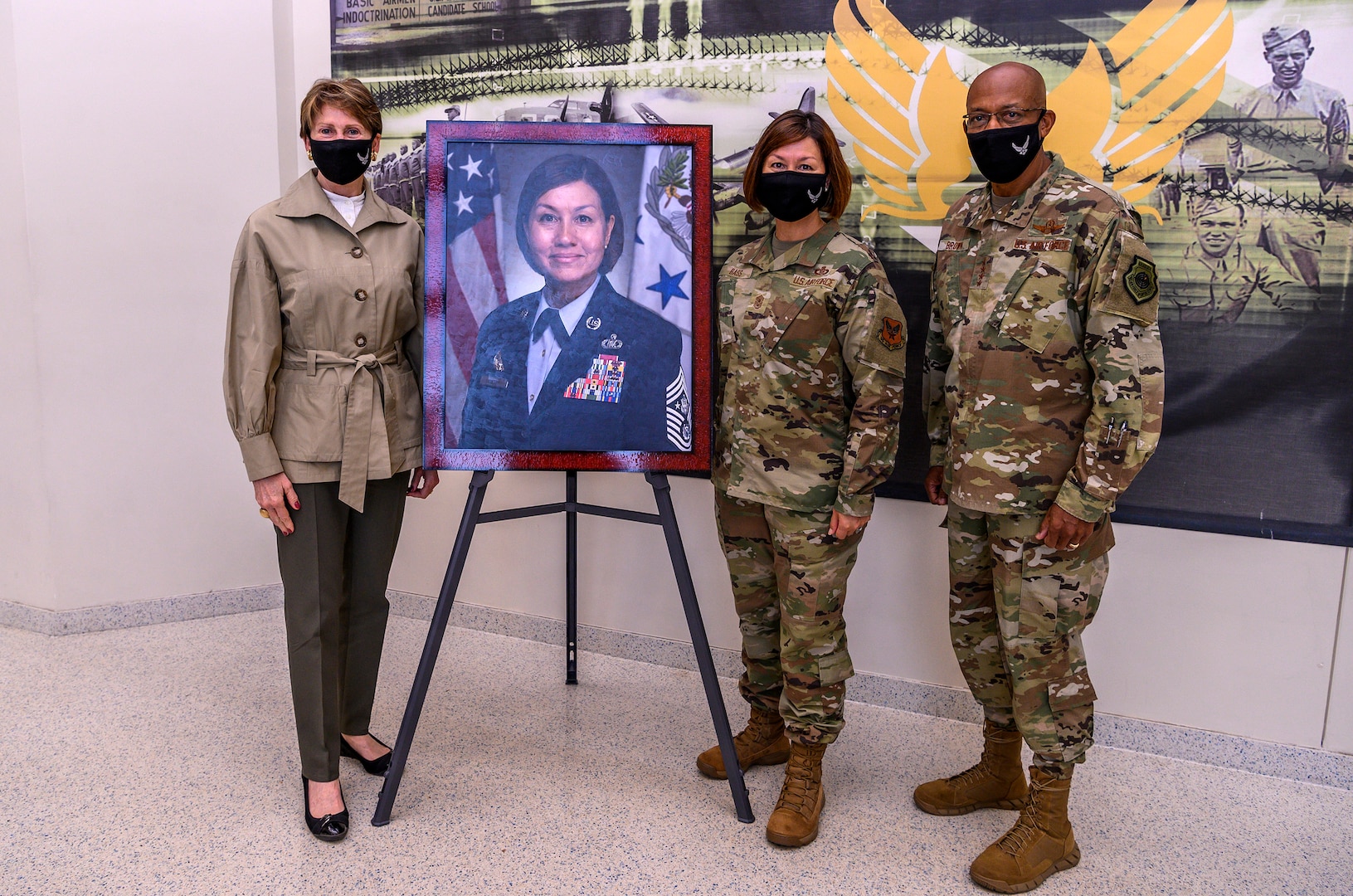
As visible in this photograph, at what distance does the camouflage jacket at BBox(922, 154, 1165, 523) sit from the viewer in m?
1.93

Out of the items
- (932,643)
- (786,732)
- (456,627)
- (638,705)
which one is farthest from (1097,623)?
(456,627)

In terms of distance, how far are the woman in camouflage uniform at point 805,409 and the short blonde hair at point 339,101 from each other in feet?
3.02

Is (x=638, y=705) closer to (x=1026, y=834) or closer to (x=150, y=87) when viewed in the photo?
(x=1026, y=834)

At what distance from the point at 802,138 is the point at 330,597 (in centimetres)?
161

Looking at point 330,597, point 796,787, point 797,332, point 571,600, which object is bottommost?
point 796,787

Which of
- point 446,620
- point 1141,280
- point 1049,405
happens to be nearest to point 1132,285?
point 1141,280

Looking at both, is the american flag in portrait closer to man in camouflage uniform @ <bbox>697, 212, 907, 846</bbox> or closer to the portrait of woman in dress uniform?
the portrait of woman in dress uniform

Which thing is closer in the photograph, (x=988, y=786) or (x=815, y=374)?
(x=815, y=374)

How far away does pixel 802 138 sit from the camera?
2164 millimetres

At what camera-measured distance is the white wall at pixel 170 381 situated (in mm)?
3168

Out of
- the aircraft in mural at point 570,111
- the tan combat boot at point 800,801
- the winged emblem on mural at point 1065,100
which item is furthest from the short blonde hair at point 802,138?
the tan combat boot at point 800,801

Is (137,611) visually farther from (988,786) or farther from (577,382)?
(988,786)

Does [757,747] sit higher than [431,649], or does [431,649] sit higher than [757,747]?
[431,649]

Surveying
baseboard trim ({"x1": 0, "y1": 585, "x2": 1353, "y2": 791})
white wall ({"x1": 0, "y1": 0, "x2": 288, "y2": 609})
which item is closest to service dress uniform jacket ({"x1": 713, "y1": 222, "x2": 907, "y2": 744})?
baseboard trim ({"x1": 0, "y1": 585, "x2": 1353, "y2": 791})
